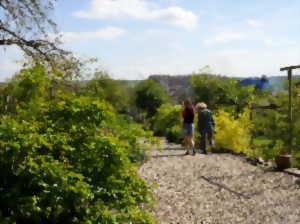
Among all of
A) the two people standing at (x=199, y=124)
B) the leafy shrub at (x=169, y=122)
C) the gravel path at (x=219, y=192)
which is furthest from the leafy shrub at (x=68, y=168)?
the leafy shrub at (x=169, y=122)

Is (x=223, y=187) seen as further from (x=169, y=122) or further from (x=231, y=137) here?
(x=169, y=122)

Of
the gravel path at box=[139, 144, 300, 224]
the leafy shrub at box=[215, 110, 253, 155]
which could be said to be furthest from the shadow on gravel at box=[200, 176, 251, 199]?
the leafy shrub at box=[215, 110, 253, 155]

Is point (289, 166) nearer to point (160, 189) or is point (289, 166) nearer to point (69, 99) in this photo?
point (160, 189)

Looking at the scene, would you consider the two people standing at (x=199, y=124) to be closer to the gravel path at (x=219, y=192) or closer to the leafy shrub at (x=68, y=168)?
the gravel path at (x=219, y=192)

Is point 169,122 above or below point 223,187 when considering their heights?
above

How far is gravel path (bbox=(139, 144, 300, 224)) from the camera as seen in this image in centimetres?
505

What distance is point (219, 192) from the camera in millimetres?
6258

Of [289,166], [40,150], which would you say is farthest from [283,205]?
[40,150]

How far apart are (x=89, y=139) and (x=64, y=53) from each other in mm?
7406

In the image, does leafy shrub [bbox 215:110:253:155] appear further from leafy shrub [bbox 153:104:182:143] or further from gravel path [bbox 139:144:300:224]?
leafy shrub [bbox 153:104:182:143]

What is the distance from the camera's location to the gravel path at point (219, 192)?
5.05 meters

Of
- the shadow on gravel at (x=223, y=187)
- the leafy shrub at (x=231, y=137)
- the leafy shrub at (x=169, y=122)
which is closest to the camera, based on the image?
the shadow on gravel at (x=223, y=187)

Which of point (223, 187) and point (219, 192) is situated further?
point (223, 187)

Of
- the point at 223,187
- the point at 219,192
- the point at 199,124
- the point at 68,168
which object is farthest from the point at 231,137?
the point at 68,168
